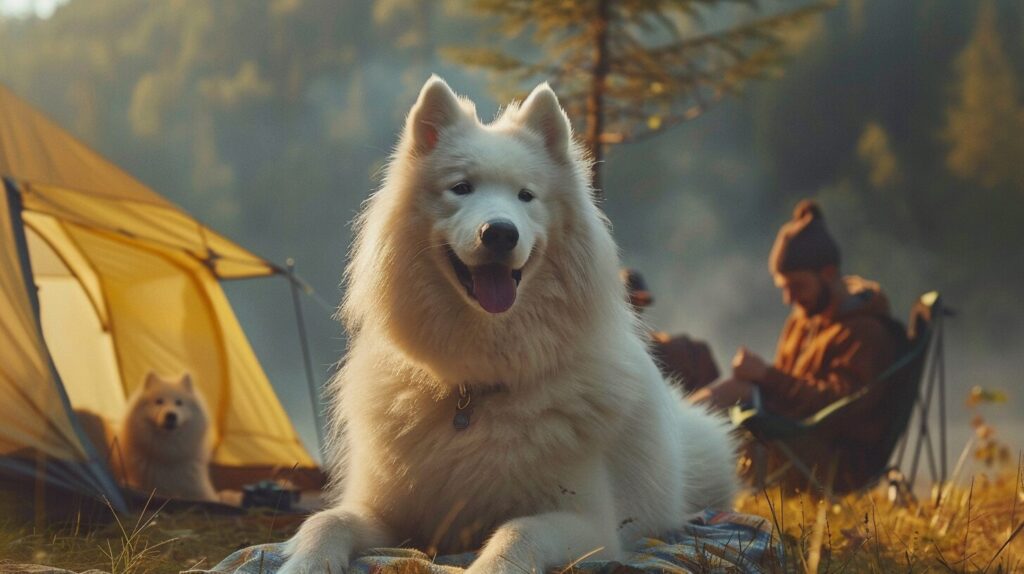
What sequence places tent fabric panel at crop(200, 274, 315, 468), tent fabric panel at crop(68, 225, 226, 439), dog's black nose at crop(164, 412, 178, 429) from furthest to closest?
tent fabric panel at crop(200, 274, 315, 468) < tent fabric panel at crop(68, 225, 226, 439) < dog's black nose at crop(164, 412, 178, 429)

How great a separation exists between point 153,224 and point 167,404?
3.76 feet

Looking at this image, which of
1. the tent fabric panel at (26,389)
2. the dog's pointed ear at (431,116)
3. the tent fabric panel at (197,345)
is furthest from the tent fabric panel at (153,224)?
the dog's pointed ear at (431,116)

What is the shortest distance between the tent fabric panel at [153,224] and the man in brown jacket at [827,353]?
338 cm

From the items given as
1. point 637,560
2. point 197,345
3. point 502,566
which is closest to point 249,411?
point 197,345

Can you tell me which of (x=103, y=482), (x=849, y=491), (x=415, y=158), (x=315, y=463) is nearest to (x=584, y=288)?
(x=415, y=158)

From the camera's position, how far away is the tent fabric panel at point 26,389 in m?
4.10

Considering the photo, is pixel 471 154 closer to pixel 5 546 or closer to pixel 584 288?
pixel 584 288

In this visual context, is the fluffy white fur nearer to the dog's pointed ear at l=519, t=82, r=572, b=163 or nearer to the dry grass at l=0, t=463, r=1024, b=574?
the dry grass at l=0, t=463, r=1024, b=574

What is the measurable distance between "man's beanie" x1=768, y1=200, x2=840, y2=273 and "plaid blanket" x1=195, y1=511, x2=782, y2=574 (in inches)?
111

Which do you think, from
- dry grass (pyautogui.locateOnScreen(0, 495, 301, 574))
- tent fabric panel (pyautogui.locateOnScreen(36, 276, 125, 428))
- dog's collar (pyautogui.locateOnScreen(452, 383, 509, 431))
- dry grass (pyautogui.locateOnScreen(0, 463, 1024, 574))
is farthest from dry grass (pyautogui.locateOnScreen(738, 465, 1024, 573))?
tent fabric panel (pyautogui.locateOnScreen(36, 276, 125, 428))

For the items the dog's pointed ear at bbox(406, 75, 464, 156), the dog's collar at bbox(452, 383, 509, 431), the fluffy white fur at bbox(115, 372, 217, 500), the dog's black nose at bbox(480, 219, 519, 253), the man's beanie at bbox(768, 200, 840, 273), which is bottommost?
the fluffy white fur at bbox(115, 372, 217, 500)

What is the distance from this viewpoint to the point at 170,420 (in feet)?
19.1

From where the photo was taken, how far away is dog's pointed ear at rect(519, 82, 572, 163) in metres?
3.08

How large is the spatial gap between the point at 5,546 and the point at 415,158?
2008 millimetres
